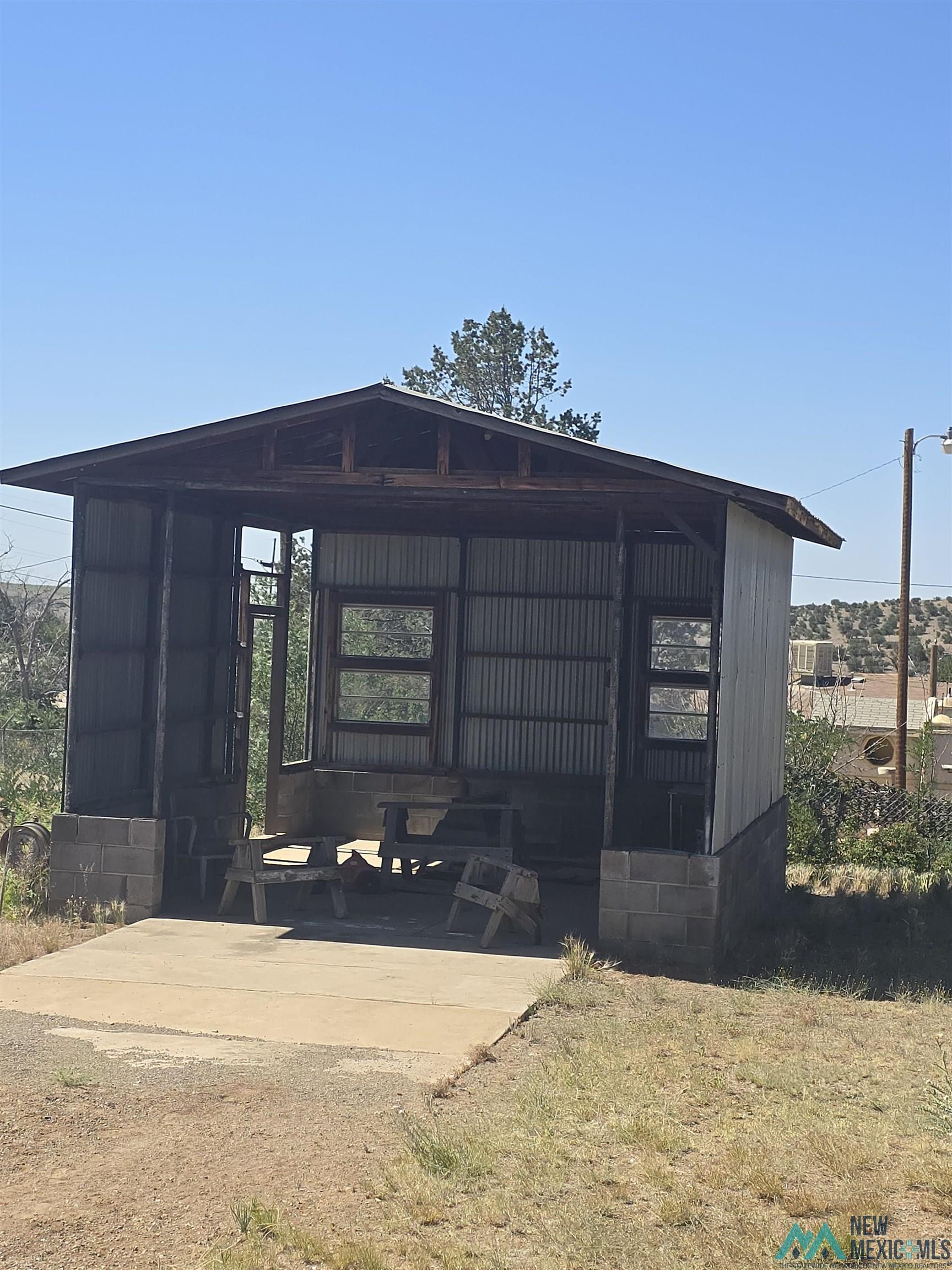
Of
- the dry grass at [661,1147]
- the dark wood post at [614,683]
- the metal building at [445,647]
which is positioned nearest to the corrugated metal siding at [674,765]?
the metal building at [445,647]

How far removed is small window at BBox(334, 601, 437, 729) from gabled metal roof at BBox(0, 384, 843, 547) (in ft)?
16.5

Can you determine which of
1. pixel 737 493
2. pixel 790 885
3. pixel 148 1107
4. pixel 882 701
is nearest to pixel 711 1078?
pixel 148 1107

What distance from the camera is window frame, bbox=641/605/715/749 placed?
16.0 meters

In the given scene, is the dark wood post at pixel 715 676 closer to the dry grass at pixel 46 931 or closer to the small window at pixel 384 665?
the dry grass at pixel 46 931

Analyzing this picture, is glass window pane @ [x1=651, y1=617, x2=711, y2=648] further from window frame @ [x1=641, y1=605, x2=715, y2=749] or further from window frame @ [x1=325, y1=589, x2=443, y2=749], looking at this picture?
window frame @ [x1=325, y1=589, x2=443, y2=749]

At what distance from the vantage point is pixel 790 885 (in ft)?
54.1

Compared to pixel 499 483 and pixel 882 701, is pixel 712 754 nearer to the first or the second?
pixel 499 483

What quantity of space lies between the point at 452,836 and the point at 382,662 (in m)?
3.16

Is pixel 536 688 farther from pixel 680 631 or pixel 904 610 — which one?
pixel 904 610

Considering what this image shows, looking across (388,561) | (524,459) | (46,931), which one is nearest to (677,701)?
(388,561)

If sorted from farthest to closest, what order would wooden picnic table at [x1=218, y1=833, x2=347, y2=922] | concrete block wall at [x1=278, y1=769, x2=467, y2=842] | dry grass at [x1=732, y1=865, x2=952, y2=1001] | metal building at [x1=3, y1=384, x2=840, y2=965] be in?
1. concrete block wall at [x1=278, y1=769, x2=467, y2=842]
2. wooden picnic table at [x1=218, y1=833, x2=347, y2=922]
3. metal building at [x1=3, y1=384, x2=840, y2=965]
4. dry grass at [x1=732, y1=865, x2=952, y2=1001]

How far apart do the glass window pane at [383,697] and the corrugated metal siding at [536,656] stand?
62cm

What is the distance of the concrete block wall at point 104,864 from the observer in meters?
12.2

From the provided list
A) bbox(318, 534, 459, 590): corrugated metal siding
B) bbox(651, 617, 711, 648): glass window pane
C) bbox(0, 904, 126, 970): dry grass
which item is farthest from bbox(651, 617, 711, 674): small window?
bbox(0, 904, 126, 970): dry grass
